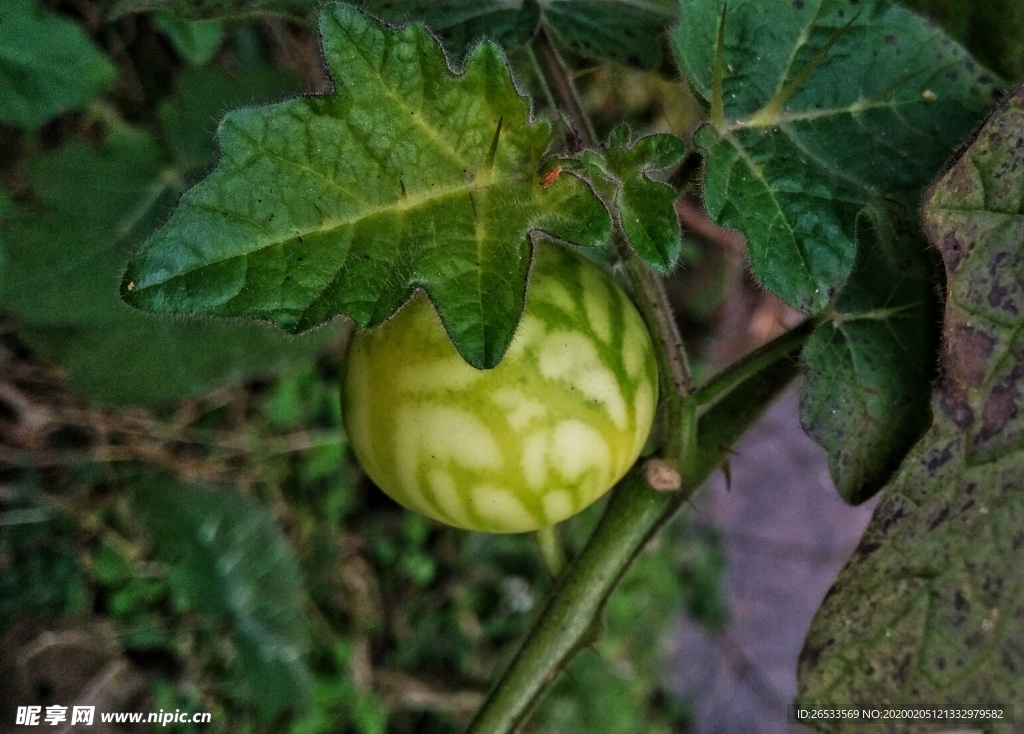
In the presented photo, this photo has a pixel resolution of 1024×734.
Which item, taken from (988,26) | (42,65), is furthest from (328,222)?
(988,26)

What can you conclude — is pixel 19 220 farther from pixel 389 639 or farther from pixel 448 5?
pixel 389 639

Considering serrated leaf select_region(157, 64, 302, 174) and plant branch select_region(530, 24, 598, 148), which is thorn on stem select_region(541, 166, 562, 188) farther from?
serrated leaf select_region(157, 64, 302, 174)

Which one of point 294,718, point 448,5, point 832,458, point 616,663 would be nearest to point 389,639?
point 294,718

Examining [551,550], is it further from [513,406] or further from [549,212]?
[549,212]

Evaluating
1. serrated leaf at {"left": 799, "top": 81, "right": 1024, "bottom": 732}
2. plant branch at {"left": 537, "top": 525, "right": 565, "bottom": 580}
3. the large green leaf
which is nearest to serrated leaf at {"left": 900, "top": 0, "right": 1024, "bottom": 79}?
the large green leaf

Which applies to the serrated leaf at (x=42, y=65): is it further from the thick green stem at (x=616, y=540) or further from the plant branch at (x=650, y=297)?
the thick green stem at (x=616, y=540)
